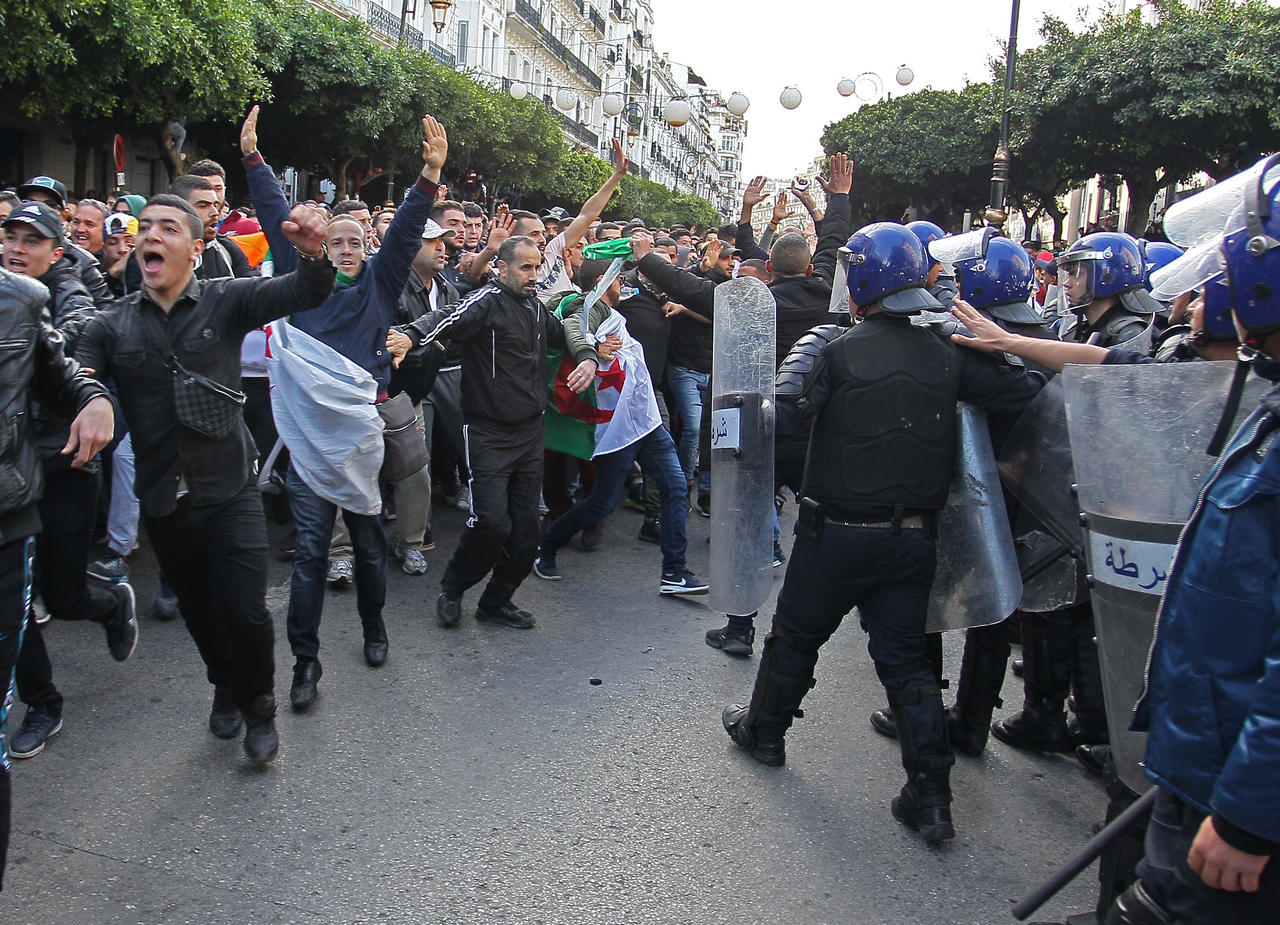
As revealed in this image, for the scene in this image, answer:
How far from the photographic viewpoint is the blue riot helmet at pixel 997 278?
154 inches

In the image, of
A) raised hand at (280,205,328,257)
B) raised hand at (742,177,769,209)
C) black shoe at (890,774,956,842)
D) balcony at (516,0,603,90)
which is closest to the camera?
raised hand at (280,205,328,257)

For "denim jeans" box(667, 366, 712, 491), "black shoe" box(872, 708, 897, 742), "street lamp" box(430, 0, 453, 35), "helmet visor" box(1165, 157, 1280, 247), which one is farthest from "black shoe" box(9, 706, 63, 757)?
"street lamp" box(430, 0, 453, 35)

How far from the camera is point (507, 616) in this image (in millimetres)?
5402

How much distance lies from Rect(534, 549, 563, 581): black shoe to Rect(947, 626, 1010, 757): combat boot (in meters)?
2.79

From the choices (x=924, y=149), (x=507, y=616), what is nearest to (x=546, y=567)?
Result: (x=507, y=616)

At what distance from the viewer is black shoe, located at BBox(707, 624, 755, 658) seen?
511 cm

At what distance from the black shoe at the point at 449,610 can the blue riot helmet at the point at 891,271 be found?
2.68 metres

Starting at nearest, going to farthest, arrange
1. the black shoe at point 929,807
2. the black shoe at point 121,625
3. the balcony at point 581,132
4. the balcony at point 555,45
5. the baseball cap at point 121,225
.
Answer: the black shoe at point 929,807 < the black shoe at point 121,625 < the baseball cap at point 121,225 < the balcony at point 555,45 < the balcony at point 581,132

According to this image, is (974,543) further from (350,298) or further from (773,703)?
(350,298)

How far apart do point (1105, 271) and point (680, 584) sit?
2.80m

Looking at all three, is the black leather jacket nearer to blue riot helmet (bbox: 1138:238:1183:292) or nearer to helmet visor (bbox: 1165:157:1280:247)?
helmet visor (bbox: 1165:157:1280:247)

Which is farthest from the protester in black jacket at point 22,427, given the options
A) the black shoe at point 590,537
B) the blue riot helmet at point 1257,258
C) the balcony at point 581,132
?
the balcony at point 581,132

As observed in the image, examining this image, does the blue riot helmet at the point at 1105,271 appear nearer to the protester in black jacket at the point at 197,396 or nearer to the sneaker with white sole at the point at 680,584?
the sneaker with white sole at the point at 680,584

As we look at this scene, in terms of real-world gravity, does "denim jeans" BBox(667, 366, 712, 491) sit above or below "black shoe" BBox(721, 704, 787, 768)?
above
